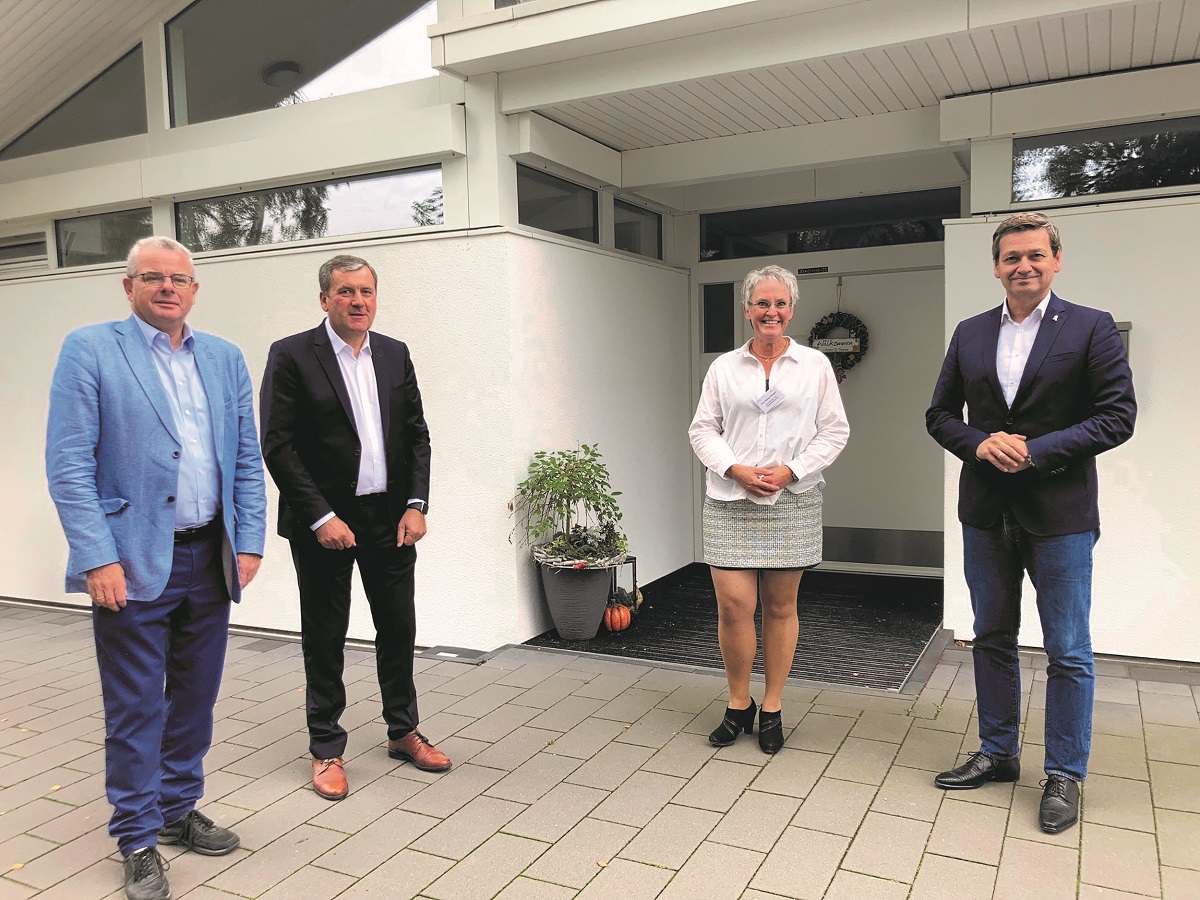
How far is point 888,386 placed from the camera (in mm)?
6461

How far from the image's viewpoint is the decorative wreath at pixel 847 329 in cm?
648

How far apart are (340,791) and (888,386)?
14.9ft

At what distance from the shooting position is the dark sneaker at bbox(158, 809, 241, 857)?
2844mm

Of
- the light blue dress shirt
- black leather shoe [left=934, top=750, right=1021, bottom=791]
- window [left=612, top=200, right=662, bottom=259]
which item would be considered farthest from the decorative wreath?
the light blue dress shirt

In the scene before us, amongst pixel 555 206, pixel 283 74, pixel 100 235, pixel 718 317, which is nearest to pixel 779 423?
pixel 555 206

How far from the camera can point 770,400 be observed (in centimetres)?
343

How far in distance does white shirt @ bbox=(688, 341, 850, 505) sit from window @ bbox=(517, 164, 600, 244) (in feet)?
6.86

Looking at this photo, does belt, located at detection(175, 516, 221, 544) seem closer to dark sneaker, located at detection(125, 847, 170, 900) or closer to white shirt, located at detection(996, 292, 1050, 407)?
dark sneaker, located at detection(125, 847, 170, 900)

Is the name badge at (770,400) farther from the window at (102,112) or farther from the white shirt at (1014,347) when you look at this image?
the window at (102,112)

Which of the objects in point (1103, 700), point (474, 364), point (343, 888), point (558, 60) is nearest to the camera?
point (343, 888)

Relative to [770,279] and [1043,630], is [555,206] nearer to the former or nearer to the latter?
[770,279]

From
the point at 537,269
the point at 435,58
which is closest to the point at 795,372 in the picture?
the point at 537,269

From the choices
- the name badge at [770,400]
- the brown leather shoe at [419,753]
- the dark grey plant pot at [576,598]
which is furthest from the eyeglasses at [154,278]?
the dark grey plant pot at [576,598]

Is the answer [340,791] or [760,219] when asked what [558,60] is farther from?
[340,791]
